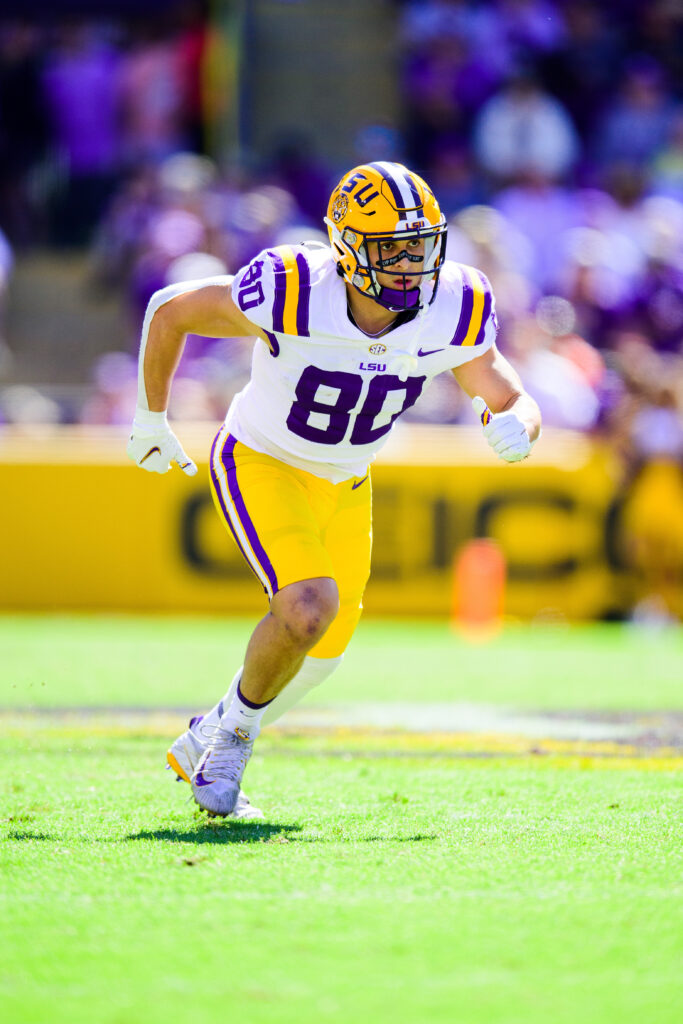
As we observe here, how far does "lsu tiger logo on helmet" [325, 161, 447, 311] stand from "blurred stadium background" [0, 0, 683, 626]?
21.2 feet

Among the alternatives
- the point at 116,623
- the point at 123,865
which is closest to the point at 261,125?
the point at 116,623

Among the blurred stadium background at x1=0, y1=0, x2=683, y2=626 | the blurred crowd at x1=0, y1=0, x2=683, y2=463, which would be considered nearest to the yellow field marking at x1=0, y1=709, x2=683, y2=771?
the blurred stadium background at x1=0, y1=0, x2=683, y2=626

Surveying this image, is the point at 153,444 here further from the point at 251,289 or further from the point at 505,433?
the point at 505,433

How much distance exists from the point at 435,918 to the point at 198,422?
26.9ft

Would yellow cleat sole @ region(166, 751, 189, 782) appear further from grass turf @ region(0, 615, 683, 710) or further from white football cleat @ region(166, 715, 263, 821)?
grass turf @ region(0, 615, 683, 710)

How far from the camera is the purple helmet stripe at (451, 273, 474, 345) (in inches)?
184

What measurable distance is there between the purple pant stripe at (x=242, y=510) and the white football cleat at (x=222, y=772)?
46cm

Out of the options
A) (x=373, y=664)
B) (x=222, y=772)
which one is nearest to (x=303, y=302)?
(x=222, y=772)

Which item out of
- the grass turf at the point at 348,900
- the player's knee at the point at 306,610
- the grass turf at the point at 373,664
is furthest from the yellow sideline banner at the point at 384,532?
the player's knee at the point at 306,610

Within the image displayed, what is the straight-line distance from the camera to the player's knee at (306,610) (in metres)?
4.34

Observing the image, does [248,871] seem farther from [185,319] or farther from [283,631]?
[185,319]

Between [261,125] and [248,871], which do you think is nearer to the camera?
[248,871]

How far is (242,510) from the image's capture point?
466 centimetres

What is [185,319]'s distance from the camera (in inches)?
184
